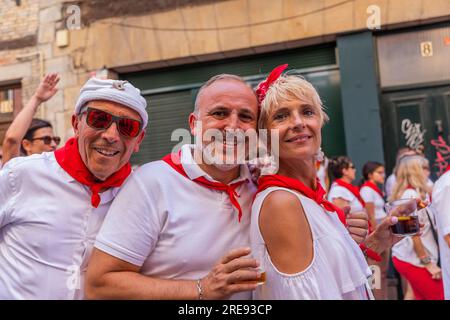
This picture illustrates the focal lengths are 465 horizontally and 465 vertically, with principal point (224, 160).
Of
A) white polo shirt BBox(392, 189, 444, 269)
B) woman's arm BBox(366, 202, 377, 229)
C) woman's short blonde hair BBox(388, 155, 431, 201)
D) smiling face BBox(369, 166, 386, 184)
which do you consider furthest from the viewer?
smiling face BBox(369, 166, 386, 184)

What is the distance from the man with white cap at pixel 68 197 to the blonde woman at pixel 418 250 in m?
3.30

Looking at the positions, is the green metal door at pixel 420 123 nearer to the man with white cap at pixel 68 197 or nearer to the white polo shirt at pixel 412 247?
the white polo shirt at pixel 412 247

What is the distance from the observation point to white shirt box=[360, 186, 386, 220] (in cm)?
602

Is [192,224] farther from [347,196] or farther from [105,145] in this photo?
[347,196]

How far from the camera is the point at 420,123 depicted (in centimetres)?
711

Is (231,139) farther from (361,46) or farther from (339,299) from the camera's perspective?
(361,46)

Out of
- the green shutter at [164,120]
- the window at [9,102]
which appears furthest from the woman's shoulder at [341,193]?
the window at [9,102]

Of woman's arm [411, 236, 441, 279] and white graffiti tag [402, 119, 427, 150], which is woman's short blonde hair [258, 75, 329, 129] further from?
white graffiti tag [402, 119, 427, 150]

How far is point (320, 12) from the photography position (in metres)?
7.25

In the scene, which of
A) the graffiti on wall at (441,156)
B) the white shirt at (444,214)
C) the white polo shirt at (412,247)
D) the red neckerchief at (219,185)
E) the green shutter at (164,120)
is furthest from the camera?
the green shutter at (164,120)

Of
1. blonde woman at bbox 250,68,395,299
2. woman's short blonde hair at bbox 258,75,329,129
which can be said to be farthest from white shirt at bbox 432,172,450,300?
woman's short blonde hair at bbox 258,75,329,129

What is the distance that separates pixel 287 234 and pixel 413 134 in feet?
20.1

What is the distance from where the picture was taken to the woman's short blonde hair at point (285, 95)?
6.33 feet

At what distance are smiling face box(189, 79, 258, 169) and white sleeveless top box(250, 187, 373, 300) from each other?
→ 0.26 meters
